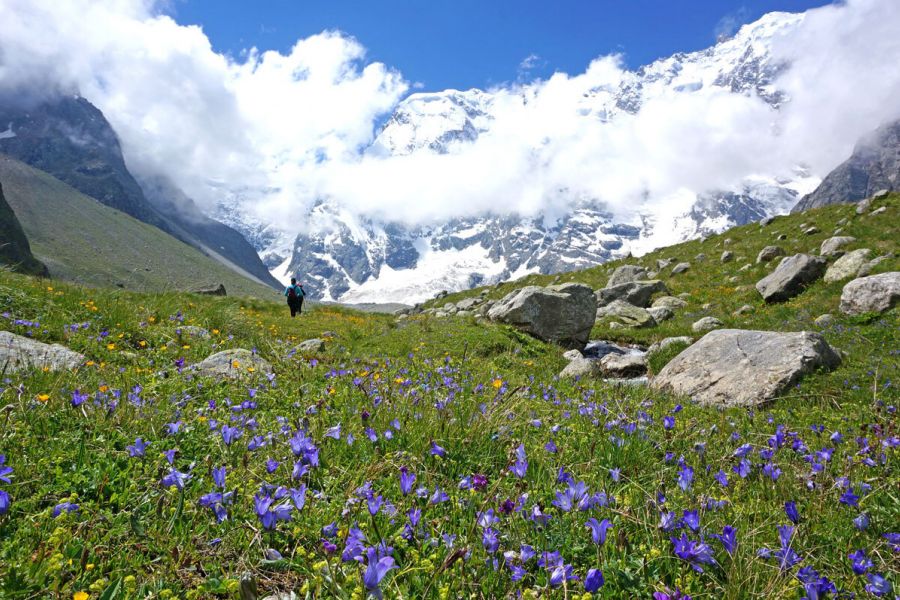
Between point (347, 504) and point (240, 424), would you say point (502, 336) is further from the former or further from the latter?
point (347, 504)

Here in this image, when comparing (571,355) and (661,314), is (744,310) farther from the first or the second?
(571,355)

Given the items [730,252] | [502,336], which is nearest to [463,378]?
[502,336]

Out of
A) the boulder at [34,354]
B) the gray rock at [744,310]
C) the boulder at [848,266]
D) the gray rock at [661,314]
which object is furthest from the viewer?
the gray rock at [661,314]

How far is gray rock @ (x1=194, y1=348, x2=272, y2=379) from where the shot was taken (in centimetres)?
600

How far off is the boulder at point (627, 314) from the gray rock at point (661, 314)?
277 millimetres

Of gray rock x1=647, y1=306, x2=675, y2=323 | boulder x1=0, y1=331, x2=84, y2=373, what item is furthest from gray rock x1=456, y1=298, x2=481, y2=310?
boulder x1=0, y1=331, x2=84, y2=373

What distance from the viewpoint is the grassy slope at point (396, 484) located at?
231 centimetres

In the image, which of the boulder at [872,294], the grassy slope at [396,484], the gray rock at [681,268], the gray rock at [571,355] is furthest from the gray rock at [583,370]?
the gray rock at [681,268]

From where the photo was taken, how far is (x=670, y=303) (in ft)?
60.0

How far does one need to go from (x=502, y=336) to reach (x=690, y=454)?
8892mm

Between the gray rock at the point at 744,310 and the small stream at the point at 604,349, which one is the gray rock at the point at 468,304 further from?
the gray rock at the point at 744,310

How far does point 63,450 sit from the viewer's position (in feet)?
11.0

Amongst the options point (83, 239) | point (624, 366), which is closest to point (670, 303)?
point (624, 366)

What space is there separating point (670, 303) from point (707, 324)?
4.33 meters
